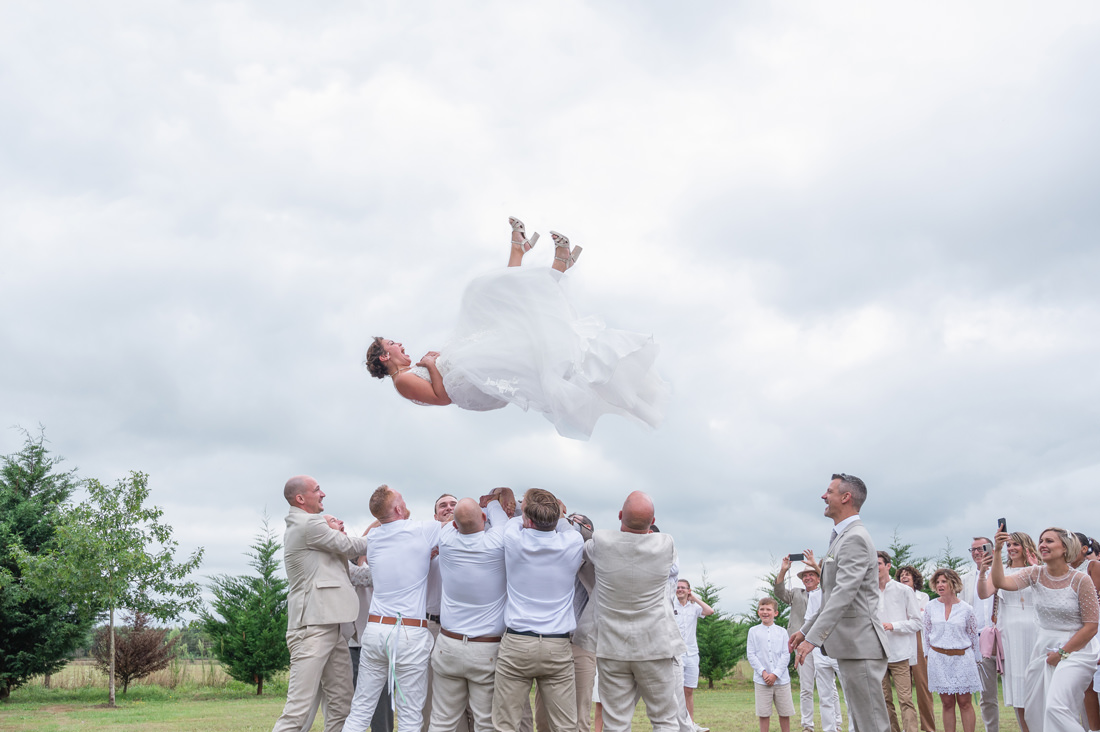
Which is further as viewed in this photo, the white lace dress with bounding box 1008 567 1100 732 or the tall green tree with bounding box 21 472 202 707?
the tall green tree with bounding box 21 472 202 707

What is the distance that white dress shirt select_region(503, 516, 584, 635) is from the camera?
575cm

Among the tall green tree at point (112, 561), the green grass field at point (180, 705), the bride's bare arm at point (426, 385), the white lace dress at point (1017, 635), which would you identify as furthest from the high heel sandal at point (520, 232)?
the tall green tree at point (112, 561)

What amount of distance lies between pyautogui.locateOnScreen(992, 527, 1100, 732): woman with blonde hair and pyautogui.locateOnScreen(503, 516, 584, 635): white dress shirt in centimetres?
382

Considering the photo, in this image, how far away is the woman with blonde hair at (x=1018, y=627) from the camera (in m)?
7.57

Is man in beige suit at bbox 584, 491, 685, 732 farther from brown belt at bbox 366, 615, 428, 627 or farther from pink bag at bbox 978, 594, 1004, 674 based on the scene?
pink bag at bbox 978, 594, 1004, 674

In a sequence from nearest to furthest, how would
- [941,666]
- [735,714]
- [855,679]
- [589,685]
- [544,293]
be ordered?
[544,293]
[855,679]
[589,685]
[941,666]
[735,714]

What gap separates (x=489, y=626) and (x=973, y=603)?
259 inches

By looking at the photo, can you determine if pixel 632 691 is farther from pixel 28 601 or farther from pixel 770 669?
pixel 28 601

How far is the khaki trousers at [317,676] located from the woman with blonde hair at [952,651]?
254 inches

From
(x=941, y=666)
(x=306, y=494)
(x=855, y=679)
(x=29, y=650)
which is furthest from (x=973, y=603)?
(x=29, y=650)

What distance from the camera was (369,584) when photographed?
727cm

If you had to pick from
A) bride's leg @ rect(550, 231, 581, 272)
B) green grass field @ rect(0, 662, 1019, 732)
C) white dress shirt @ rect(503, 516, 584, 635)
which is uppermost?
bride's leg @ rect(550, 231, 581, 272)

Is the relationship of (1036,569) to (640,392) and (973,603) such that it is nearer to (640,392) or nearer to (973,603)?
(973,603)

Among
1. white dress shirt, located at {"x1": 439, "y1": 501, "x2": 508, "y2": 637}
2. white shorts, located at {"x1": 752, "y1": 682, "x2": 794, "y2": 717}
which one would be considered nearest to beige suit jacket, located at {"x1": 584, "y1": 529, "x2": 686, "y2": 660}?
white dress shirt, located at {"x1": 439, "y1": 501, "x2": 508, "y2": 637}
